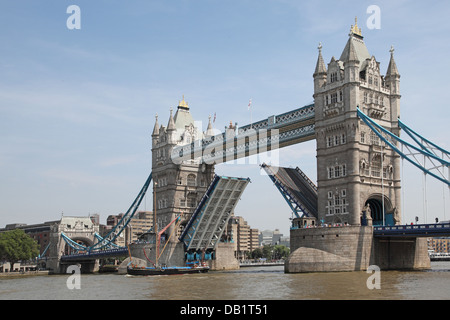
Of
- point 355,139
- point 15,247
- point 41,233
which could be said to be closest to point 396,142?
point 355,139

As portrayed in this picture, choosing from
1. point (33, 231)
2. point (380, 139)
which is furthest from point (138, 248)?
point (33, 231)

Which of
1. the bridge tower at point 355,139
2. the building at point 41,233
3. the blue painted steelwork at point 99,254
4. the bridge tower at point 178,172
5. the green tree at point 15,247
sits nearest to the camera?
the bridge tower at point 355,139

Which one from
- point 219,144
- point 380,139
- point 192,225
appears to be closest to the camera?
point 380,139

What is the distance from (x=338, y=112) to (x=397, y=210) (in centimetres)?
1435

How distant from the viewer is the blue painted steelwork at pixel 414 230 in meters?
59.6

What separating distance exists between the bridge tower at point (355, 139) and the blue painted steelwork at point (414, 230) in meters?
2.98

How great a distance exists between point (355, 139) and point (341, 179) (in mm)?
5253

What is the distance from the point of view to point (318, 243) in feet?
214

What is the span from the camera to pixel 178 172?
9669 cm

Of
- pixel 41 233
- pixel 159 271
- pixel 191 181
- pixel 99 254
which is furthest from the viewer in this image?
pixel 41 233

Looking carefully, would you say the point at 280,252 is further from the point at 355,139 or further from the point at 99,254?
the point at 355,139

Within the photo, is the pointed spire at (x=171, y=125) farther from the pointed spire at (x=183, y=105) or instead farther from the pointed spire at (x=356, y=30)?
the pointed spire at (x=356, y=30)

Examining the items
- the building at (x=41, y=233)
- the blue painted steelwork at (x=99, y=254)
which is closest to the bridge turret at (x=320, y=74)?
the blue painted steelwork at (x=99, y=254)
